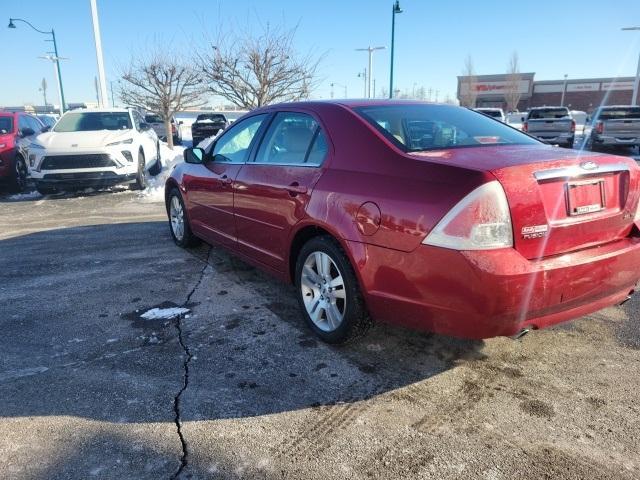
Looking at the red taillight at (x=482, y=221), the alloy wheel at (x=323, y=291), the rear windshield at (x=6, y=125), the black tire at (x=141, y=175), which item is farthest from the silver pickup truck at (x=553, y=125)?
the red taillight at (x=482, y=221)

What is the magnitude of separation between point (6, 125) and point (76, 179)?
3129mm

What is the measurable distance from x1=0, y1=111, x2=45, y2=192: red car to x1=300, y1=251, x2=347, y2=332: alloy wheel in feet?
30.7

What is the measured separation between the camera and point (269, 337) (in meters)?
3.47

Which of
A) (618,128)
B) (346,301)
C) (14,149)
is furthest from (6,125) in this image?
(618,128)

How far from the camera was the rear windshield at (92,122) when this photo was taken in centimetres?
1052

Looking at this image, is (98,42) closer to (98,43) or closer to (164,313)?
(98,43)

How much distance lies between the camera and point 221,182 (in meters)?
4.50

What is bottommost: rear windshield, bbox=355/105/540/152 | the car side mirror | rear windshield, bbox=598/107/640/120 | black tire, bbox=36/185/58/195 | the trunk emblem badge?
black tire, bbox=36/185/58/195

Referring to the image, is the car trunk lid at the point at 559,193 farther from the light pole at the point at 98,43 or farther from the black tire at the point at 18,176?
the light pole at the point at 98,43

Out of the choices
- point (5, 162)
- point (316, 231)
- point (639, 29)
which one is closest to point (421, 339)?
point (316, 231)

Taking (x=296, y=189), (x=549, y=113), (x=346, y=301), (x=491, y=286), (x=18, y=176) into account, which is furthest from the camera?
(x=549, y=113)

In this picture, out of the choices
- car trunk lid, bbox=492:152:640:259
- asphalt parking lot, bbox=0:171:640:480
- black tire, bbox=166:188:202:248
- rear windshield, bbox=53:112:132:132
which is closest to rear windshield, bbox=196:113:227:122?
rear windshield, bbox=53:112:132:132

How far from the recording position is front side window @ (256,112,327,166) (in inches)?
135

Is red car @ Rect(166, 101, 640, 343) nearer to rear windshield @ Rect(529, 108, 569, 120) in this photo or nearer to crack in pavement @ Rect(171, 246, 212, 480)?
crack in pavement @ Rect(171, 246, 212, 480)
